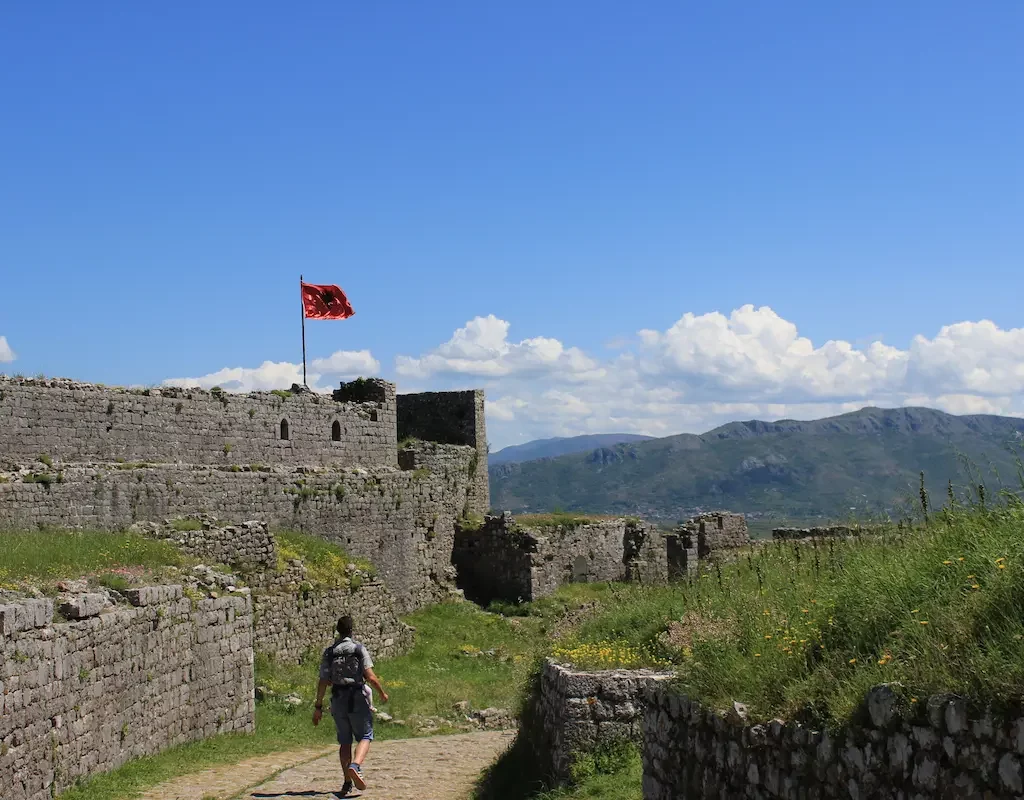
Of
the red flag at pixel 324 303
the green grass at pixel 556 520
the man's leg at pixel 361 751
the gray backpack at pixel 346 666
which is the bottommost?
the man's leg at pixel 361 751

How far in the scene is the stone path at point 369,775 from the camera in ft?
41.0

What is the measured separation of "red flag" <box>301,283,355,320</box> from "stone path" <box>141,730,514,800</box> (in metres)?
16.0

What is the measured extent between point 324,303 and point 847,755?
25.4 m

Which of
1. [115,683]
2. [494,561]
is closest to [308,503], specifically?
[494,561]

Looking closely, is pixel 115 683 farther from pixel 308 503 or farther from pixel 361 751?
pixel 308 503

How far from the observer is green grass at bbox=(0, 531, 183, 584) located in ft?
45.7

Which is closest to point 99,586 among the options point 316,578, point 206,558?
point 206,558

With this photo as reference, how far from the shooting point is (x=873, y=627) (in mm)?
8281

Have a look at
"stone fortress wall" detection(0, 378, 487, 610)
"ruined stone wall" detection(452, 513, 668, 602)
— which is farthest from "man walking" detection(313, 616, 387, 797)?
"ruined stone wall" detection(452, 513, 668, 602)

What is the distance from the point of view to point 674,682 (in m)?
10.1

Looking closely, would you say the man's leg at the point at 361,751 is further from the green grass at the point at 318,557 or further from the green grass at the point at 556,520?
the green grass at the point at 556,520

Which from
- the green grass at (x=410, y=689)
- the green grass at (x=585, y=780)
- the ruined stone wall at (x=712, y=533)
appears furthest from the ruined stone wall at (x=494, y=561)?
the green grass at (x=585, y=780)

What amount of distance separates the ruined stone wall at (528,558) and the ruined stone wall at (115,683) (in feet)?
47.7

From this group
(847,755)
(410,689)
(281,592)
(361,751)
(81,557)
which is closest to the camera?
(847,755)
